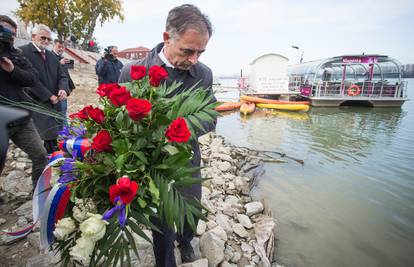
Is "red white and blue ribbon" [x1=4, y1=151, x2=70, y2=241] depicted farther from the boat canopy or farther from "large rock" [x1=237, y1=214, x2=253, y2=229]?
the boat canopy

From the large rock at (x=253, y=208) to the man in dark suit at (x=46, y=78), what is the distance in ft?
10.2

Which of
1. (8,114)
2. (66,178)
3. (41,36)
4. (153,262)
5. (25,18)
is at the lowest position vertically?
(153,262)

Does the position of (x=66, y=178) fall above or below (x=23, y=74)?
below

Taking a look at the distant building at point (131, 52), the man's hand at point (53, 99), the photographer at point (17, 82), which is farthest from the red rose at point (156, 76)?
the distant building at point (131, 52)

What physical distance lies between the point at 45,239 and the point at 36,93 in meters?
2.53

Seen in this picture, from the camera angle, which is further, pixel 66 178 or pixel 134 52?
pixel 134 52

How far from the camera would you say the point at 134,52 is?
207ft

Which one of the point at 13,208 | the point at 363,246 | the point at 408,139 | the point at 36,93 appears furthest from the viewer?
the point at 408,139

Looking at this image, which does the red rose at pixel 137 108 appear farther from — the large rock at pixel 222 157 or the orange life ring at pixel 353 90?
the orange life ring at pixel 353 90

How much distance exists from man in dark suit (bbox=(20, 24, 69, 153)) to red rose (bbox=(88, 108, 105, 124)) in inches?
93.9

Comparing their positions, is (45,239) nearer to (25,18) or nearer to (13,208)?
(13,208)

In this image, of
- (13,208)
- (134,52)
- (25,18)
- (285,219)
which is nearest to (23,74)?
(13,208)

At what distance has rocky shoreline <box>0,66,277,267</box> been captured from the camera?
6.78ft

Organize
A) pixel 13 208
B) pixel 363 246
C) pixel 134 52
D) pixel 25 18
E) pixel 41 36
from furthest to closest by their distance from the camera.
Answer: pixel 134 52 < pixel 25 18 < pixel 363 246 < pixel 41 36 < pixel 13 208
